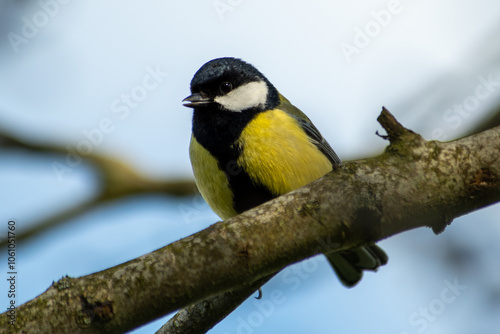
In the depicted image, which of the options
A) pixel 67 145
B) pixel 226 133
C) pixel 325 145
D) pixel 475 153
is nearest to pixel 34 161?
pixel 67 145

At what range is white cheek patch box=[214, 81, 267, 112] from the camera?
4.08 metres

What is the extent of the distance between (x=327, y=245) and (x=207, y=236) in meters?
0.52

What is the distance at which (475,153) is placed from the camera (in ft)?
7.67

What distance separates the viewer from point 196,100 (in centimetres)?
405

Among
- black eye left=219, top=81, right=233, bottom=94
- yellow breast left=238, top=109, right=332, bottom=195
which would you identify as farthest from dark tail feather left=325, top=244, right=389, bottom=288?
black eye left=219, top=81, right=233, bottom=94

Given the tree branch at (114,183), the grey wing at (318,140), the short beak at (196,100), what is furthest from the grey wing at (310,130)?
the tree branch at (114,183)

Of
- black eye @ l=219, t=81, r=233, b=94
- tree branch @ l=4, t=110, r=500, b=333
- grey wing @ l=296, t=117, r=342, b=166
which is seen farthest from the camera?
grey wing @ l=296, t=117, r=342, b=166

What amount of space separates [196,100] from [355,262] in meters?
1.72

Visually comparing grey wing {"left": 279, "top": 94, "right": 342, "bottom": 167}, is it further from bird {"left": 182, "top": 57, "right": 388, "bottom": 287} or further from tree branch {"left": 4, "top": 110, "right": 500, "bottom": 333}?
tree branch {"left": 4, "top": 110, "right": 500, "bottom": 333}

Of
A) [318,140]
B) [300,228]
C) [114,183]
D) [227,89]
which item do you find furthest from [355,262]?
[114,183]

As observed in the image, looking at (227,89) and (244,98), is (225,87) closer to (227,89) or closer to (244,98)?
(227,89)

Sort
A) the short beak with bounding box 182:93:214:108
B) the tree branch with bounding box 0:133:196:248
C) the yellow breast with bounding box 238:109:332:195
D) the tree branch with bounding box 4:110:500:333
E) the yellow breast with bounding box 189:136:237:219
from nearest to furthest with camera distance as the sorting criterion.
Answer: the tree branch with bounding box 4:110:500:333 → the yellow breast with bounding box 238:109:332:195 → the yellow breast with bounding box 189:136:237:219 → the short beak with bounding box 182:93:214:108 → the tree branch with bounding box 0:133:196:248

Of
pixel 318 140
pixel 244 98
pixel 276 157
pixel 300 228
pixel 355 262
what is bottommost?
pixel 355 262

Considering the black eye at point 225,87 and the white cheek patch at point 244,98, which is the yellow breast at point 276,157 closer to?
the white cheek patch at point 244,98
